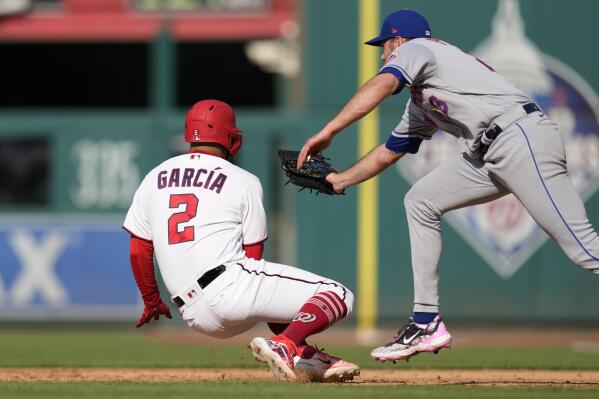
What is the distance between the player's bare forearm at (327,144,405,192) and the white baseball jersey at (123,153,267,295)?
1.98 ft

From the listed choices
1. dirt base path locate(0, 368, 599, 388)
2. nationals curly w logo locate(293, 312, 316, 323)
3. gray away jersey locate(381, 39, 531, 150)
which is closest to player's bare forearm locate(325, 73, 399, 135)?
gray away jersey locate(381, 39, 531, 150)

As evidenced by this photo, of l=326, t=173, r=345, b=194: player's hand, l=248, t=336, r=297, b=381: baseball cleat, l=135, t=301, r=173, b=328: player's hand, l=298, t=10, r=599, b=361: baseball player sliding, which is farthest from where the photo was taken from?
l=326, t=173, r=345, b=194: player's hand

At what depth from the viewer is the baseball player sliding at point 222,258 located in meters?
5.23

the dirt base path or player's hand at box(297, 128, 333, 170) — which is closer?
player's hand at box(297, 128, 333, 170)

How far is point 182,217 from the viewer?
5.26 metres

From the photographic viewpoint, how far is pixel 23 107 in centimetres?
1675

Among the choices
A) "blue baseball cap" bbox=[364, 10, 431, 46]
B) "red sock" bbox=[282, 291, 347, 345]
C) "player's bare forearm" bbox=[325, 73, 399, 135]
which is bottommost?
"red sock" bbox=[282, 291, 347, 345]

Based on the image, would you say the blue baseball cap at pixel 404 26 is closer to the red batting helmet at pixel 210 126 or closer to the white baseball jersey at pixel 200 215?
the red batting helmet at pixel 210 126

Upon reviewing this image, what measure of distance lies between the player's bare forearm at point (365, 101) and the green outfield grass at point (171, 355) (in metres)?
2.53

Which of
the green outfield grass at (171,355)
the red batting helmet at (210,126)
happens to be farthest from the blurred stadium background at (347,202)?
the red batting helmet at (210,126)

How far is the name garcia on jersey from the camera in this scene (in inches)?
208

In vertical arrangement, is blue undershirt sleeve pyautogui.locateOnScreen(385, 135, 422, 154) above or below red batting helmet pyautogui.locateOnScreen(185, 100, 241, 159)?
below

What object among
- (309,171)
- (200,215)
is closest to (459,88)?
(309,171)

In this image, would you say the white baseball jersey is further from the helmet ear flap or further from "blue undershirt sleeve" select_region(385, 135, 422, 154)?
"blue undershirt sleeve" select_region(385, 135, 422, 154)
